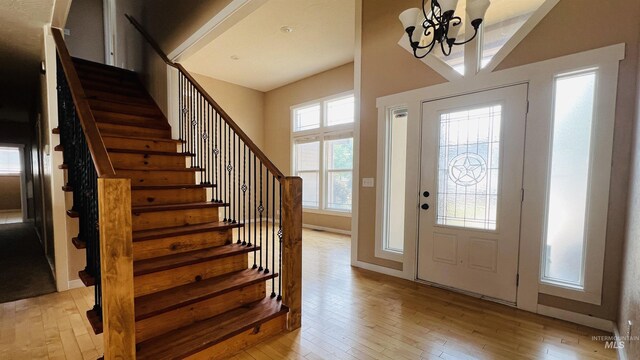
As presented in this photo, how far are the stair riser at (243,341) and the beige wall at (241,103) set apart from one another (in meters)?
5.54

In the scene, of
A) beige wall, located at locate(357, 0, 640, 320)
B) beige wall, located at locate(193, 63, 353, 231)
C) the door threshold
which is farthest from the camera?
beige wall, located at locate(193, 63, 353, 231)

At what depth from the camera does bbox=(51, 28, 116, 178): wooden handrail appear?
4.71 feet

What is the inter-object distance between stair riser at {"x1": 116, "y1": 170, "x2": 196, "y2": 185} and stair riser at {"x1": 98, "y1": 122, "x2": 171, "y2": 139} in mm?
705

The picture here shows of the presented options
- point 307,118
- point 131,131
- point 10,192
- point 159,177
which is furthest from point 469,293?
point 10,192

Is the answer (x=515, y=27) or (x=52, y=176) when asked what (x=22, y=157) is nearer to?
(x=52, y=176)

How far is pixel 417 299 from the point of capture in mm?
2721

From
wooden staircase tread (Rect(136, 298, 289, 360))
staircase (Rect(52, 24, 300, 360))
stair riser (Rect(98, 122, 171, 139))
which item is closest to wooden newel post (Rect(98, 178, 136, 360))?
staircase (Rect(52, 24, 300, 360))

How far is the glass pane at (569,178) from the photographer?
7.33 feet

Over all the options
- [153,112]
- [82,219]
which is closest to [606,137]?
[82,219]

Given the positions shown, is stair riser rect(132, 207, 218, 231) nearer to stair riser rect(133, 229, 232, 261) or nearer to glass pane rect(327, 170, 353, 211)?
stair riser rect(133, 229, 232, 261)

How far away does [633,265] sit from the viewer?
1699mm

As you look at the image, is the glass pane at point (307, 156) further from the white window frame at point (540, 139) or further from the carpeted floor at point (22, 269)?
the carpeted floor at point (22, 269)

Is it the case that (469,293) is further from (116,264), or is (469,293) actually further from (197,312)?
(116,264)

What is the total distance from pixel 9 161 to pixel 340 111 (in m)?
10.3
